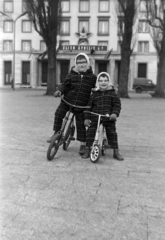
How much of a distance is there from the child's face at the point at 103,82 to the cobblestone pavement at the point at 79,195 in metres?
1.12

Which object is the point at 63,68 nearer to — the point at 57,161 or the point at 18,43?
the point at 18,43

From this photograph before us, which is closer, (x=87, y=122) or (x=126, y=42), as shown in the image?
(x=87, y=122)

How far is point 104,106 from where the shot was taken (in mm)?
4891

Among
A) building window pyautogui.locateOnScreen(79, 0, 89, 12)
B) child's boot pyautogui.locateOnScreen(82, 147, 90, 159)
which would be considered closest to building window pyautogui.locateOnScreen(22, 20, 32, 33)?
building window pyautogui.locateOnScreen(79, 0, 89, 12)

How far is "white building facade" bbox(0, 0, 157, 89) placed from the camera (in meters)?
45.2

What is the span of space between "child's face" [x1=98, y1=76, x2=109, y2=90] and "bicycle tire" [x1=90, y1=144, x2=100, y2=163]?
0.90 meters

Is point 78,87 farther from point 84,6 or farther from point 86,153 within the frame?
point 84,6

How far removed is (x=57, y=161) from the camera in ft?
15.6

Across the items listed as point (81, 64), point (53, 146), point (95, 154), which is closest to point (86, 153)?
point (95, 154)

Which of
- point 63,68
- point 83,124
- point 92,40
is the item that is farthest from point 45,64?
point 83,124

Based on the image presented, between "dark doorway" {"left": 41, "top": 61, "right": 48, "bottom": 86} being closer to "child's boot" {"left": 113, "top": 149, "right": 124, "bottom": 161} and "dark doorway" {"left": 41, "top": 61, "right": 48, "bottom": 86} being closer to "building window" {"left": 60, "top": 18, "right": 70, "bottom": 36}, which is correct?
"building window" {"left": 60, "top": 18, "right": 70, "bottom": 36}

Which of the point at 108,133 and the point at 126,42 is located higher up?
the point at 126,42

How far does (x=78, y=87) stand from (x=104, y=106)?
1.92 feet

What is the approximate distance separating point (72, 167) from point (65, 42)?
44.8 metres
